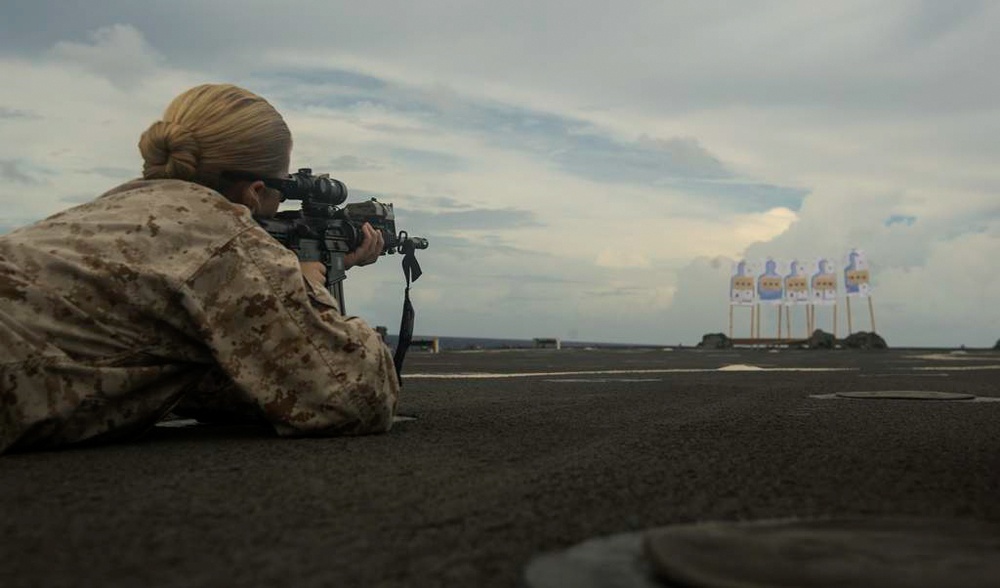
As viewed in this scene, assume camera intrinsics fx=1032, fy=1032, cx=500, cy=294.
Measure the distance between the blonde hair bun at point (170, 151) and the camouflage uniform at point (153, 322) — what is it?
9cm

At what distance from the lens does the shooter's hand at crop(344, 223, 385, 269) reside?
14.6 ft

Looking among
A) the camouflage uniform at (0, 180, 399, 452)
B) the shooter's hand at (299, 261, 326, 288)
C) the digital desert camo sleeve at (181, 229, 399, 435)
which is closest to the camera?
the camouflage uniform at (0, 180, 399, 452)

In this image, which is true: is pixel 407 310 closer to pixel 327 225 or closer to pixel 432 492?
pixel 327 225

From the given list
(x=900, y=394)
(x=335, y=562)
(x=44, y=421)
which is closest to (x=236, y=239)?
(x=44, y=421)

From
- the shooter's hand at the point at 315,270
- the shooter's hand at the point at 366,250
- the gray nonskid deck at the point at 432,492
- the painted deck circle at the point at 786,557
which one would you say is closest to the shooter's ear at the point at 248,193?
the shooter's hand at the point at 315,270

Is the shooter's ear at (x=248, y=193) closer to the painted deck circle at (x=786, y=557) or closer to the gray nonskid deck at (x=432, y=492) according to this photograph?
the gray nonskid deck at (x=432, y=492)

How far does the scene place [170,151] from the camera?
3693 millimetres

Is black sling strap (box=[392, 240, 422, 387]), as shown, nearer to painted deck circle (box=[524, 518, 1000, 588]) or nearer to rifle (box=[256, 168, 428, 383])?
rifle (box=[256, 168, 428, 383])

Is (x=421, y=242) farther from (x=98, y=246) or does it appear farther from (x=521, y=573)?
(x=521, y=573)

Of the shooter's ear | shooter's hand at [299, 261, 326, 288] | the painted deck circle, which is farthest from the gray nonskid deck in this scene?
the shooter's ear

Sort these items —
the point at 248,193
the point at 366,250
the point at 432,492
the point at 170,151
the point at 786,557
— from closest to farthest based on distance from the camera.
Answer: the point at 786,557 < the point at 432,492 < the point at 170,151 < the point at 248,193 < the point at 366,250

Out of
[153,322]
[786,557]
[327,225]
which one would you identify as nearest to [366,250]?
[327,225]

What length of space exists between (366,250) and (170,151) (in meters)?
1.04

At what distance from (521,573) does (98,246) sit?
2.17 m
